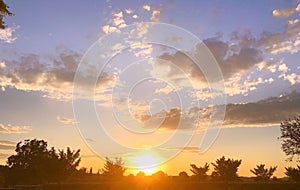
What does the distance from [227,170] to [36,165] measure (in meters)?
45.5

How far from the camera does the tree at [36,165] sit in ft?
225

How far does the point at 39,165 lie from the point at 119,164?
42535 mm

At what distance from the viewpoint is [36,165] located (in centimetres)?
6950

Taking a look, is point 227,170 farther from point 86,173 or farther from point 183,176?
point 86,173

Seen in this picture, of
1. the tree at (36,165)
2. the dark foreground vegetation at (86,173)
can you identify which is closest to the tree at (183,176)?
the dark foreground vegetation at (86,173)

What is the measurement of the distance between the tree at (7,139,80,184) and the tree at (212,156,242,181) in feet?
124

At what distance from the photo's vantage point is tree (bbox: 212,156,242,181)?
300 feet

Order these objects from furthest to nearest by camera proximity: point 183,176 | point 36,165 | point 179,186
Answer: point 183,176 < point 36,165 < point 179,186

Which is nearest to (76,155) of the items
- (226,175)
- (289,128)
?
(226,175)

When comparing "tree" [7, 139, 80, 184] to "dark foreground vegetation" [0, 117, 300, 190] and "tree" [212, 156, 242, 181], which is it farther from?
"tree" [212, 156, 242, 181]

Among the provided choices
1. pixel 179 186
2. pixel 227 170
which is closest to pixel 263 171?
pixel 227 170

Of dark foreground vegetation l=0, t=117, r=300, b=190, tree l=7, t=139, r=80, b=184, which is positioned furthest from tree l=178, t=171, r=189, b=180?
tree l=7, t=139, r=80, b=184

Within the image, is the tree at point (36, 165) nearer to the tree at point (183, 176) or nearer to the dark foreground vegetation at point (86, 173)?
the dark foreground vegetation at point (86, 173)

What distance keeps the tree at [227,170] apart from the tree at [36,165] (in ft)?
124
